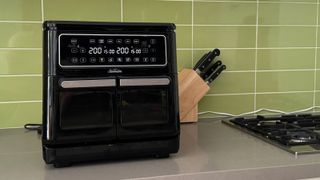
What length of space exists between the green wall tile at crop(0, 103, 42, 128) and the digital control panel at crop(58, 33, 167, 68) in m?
0.51

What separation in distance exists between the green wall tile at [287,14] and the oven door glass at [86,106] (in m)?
0.83

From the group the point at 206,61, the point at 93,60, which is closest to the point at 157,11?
the point at 206,61

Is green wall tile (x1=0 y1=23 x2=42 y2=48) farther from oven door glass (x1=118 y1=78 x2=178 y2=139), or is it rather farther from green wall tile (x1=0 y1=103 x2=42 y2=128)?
oven door glass (x1=118 y1=78 x2=178 y2=139)

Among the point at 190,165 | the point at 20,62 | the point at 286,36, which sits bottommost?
the point at 190,165

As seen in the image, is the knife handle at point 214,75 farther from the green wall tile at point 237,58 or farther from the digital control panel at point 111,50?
the digital control panel at point 111,50

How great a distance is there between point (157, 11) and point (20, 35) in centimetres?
46

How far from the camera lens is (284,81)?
1.49 meters

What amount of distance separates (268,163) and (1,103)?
84 cm

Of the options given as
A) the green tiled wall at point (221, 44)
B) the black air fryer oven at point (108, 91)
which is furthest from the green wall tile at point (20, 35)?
the black air fryer oven at point (108, 91)

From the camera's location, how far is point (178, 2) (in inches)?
53.1

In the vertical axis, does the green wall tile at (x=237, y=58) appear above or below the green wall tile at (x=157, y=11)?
below

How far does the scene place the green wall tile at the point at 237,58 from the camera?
141cm

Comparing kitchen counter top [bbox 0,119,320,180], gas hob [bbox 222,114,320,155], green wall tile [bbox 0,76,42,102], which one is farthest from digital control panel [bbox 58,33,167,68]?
green wall tile [bbox 0,76,42,102]

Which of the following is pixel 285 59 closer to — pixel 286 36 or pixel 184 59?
pixel 286 36
